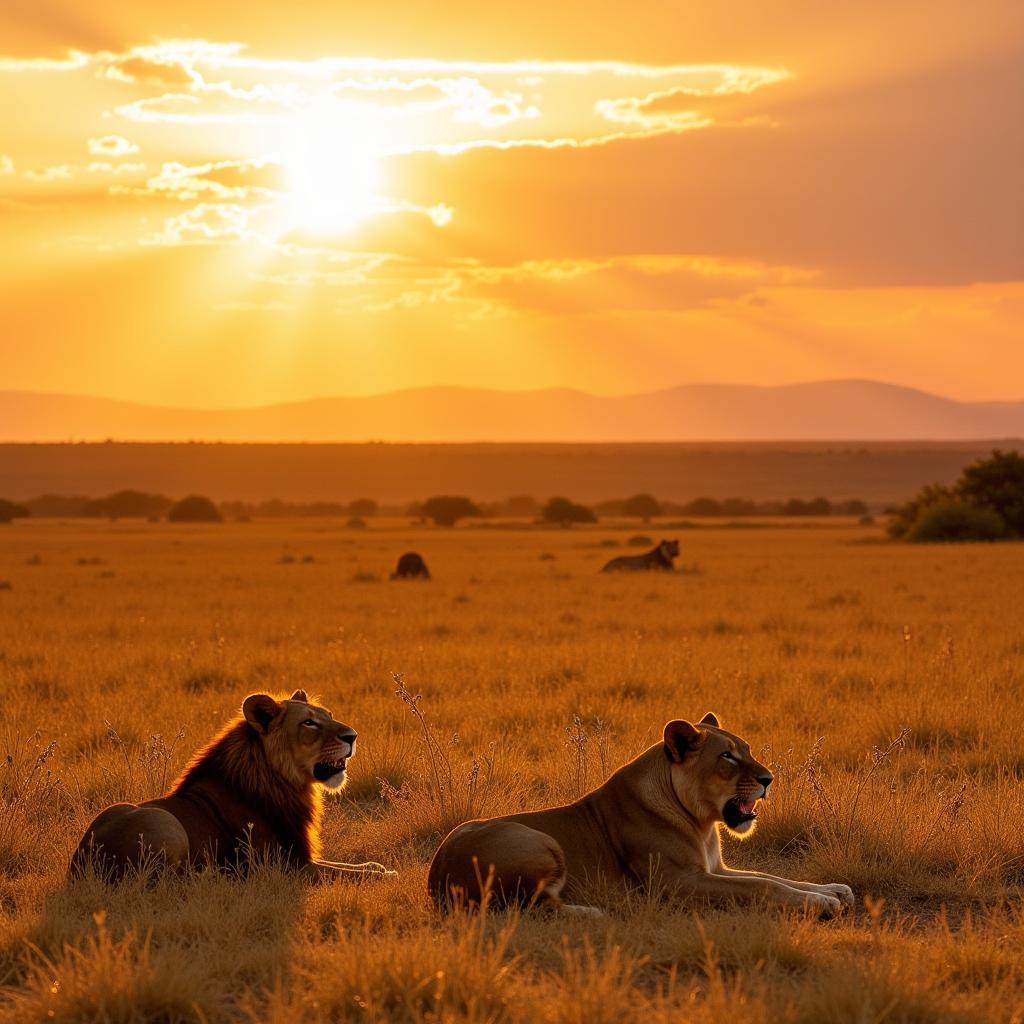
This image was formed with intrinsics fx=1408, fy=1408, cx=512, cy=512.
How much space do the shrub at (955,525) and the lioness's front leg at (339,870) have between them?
5806cm

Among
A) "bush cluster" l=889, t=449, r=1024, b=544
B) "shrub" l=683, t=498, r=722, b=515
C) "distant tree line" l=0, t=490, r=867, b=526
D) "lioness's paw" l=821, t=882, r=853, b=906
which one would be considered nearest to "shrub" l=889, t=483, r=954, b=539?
"bush cluster" l=889, t=449, r=1024, b=544

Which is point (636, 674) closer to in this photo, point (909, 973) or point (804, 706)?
point (804, 706)

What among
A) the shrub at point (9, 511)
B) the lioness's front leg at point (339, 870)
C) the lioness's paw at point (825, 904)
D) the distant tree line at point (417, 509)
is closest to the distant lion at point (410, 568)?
the lioness's front leg at point (339, 870)

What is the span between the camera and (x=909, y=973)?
19.4 feet

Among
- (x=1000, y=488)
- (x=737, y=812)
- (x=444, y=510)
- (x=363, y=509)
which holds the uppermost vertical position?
(x=1000, y=488)

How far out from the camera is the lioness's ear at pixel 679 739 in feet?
24.0

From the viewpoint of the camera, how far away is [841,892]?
753 cm

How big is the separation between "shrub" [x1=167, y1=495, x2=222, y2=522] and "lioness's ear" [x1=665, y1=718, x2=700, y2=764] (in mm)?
100885

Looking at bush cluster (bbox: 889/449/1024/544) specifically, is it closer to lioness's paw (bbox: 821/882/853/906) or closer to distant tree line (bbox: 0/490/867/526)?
distant tree line (bbox: 0/490/867/526)

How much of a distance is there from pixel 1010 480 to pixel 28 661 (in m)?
56.9

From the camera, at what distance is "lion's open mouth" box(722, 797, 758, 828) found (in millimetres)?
7355

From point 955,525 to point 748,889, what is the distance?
196 feet

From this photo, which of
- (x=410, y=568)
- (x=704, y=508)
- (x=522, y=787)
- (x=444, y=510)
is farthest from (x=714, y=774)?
(x=704, y=508)

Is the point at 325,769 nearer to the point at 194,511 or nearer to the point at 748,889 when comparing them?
the point at 748,889
